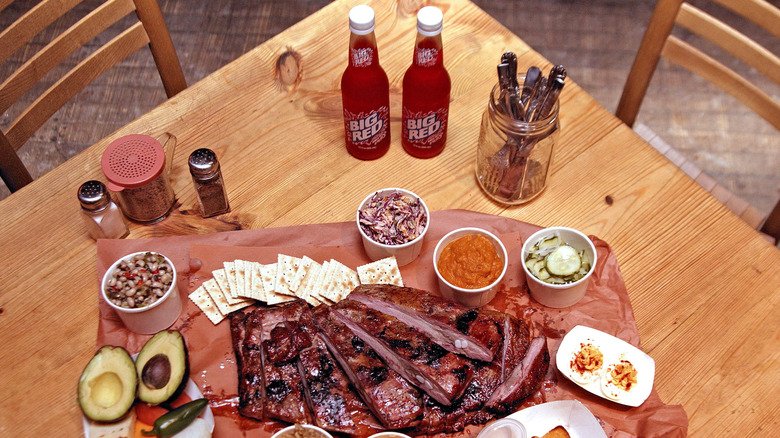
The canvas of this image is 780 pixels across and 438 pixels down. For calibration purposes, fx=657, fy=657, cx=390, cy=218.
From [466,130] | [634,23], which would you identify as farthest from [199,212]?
[634,23]

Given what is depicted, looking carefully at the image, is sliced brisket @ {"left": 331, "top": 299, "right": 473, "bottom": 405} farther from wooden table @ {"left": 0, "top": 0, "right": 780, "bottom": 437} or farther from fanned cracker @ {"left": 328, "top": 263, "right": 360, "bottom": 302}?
wooden table @ {"left": 0, "top": 0, "right": 780, "bottom": 437}

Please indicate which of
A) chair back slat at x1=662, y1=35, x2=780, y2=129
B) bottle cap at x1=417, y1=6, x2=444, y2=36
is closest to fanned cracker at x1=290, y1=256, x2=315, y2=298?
bottle cap at x1=417, y1=6, x2=444, y2=36

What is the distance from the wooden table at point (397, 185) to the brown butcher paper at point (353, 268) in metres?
0.07

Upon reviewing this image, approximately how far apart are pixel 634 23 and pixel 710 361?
437 centimetres

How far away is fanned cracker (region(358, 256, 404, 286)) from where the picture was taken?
266 cm

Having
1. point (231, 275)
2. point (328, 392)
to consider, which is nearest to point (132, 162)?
point (231, 275)

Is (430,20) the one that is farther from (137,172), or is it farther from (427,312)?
(137,172)

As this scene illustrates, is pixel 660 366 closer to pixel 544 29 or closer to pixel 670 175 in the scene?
pixel 670 175

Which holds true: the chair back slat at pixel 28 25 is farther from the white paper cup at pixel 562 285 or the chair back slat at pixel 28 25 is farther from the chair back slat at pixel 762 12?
the chair back slat at pixel 762 12

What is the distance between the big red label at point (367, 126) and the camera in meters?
2.78

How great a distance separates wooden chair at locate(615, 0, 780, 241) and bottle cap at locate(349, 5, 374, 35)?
1500 mm

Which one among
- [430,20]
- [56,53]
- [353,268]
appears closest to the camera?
[430,20]

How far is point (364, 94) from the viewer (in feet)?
8.77

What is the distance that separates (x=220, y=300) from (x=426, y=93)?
1.18m
